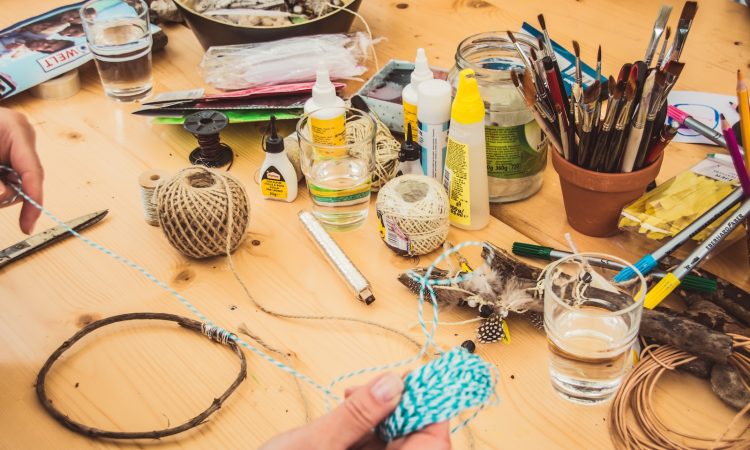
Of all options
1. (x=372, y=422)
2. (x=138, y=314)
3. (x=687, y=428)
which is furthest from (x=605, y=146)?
(x=138, y=314)

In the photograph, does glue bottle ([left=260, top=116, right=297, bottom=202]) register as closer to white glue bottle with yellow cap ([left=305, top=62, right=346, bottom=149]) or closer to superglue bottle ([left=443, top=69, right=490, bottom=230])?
white glue bottle with yellow cap ([left=305, top=62, right=346, bottom=149])

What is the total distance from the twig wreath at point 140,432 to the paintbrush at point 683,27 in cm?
57

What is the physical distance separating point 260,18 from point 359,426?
34.3 inches

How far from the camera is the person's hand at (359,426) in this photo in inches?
21.9

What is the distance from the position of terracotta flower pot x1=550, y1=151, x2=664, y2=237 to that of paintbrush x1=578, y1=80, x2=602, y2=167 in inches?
0.7

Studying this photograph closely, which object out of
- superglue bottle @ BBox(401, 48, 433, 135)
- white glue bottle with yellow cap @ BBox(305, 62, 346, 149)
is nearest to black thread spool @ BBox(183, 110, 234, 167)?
white glue bottle with yellow cap @ BBox(305, 62, 346, 149)

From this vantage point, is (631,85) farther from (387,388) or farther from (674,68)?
(387,388)

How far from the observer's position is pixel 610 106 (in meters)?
0.81

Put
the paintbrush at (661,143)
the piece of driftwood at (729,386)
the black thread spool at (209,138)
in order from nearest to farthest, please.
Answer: the piece of driftwood at (729,386)
the paintbrush at (661,143)
the black thread spool at (209,138)

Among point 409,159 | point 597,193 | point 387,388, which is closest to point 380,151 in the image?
point 409,159

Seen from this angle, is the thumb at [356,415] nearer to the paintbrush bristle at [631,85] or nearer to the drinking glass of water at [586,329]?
the drinking glass of water at [586,329]

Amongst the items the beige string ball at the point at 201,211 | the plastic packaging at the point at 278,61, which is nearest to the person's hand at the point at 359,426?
the beige string ball at the point at 201,211

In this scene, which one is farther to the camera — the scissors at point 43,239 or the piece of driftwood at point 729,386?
the scissors at point 43,239

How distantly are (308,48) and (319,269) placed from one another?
1.47 feet
